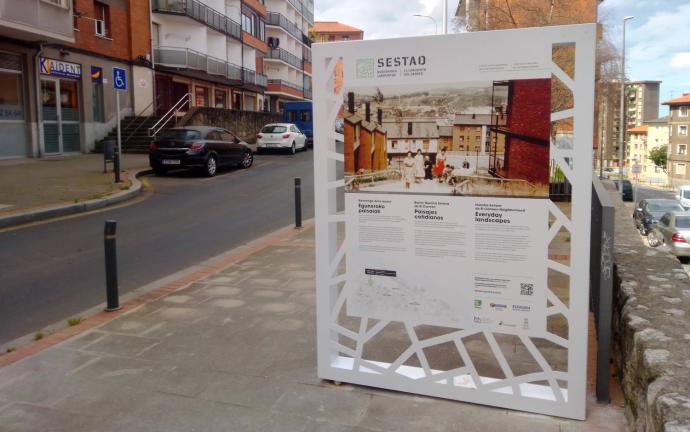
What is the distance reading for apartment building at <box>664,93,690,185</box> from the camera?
89250mm

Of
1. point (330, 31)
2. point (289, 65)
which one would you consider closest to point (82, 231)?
point (289, 65)

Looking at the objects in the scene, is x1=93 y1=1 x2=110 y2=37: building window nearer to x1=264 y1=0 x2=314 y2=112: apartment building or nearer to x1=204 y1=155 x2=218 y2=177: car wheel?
x1=204 y1=155 x2=218 y2=177: car wheel

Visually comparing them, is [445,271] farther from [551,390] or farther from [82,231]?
[82,231]

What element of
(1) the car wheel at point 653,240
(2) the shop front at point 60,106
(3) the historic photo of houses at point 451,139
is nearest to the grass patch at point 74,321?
(3) the historic photo of houses at point 451,139

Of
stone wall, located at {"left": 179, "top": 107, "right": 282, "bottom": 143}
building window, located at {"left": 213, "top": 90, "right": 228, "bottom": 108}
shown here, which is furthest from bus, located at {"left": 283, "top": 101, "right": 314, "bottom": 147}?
building window, located at {"left": 213, "top": 90, "right": 228, "bottom": 108}

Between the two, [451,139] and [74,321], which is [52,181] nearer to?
[74,321]

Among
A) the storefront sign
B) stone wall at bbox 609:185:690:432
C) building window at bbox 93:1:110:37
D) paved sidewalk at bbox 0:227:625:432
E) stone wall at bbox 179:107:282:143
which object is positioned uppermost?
building window at bbox 93:1:110:37

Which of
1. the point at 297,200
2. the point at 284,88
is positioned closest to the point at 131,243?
the point at 297,200

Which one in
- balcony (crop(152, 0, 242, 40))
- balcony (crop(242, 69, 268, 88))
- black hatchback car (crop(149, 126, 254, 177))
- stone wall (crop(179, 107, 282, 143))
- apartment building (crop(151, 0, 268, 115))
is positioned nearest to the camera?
black hatchback car (crop(149, 126, 254, 177))

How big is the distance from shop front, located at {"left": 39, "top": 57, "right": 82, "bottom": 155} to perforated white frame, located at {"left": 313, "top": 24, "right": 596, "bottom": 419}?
20.6 m

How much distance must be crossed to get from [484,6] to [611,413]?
30691mm

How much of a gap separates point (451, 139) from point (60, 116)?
73.9ft

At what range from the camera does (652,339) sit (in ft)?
10.6

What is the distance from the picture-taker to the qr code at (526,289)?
136 inches
